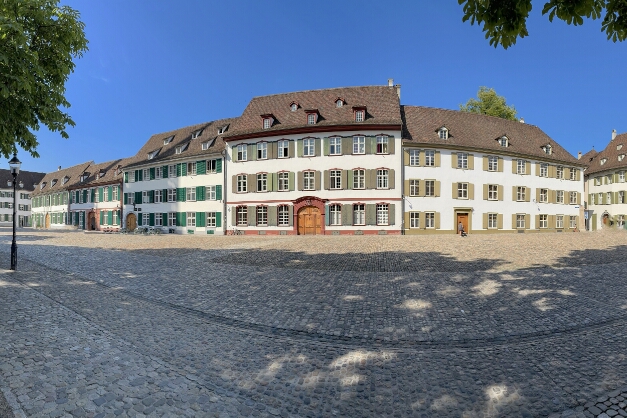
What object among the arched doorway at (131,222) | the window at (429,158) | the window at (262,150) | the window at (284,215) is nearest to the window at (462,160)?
the window at (429,158)

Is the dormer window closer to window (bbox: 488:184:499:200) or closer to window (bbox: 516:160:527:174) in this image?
window (bbox: 488:184:499:200)

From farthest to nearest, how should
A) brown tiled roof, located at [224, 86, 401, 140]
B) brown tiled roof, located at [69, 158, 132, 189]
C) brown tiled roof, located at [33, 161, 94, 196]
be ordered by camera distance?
brown tiled roof, located at [33, 161, 94, 196] < brown tiled roof, located at [69, 158, 132, 189] < brown tiled roof, located at [224, 86, 401, 140]

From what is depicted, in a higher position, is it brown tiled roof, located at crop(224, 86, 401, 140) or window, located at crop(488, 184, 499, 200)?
brown tiled roof, located at crop(224, 86, 401, 140)

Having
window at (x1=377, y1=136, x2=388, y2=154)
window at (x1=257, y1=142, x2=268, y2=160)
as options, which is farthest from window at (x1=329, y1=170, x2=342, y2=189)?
window at (x1=257, y1=142, x2=268, y2=160)

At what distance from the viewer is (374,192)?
29391 mm

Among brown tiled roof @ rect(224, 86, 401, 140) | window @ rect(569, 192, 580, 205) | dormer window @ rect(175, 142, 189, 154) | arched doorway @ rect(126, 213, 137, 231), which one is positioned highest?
brown tiled roof @ rect(224, 86, 401, 140)

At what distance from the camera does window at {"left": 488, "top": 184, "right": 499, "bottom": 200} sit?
1270 inches

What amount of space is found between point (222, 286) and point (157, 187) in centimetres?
3334

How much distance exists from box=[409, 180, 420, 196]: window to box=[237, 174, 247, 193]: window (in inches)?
620

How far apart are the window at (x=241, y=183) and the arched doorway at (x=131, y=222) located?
17638mm

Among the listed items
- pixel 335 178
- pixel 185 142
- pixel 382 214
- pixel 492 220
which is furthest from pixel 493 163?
pixel 185 142

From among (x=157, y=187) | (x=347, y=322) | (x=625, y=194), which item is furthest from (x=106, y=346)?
(x=625, y=194)

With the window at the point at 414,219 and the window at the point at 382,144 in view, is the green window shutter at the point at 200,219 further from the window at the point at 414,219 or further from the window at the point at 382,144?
the window at the point at 414,219

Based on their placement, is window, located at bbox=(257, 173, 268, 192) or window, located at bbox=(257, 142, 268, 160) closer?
window, located at bbox=(257, 173, 268, 192)
